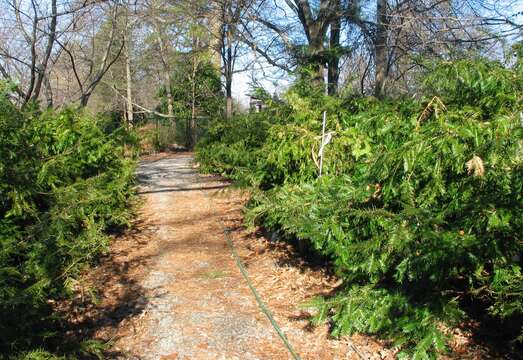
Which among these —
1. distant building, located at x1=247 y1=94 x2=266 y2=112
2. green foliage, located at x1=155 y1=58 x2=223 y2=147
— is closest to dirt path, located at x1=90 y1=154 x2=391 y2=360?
distant building, located at x1=247 y1=94 x2=266 y2=112

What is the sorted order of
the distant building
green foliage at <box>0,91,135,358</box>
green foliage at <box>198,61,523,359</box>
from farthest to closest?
the distant building, green foliage at <box>0,91,135,358</box>, green foliage at <box>198,61,523,359</box>

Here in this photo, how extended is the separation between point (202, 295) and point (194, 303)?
0.67ft

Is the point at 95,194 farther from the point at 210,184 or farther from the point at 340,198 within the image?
the point at 210,184

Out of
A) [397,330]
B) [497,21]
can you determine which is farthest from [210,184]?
[397,330]

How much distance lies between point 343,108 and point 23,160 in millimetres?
3525

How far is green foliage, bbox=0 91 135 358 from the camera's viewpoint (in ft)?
9.80

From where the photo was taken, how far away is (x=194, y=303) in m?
4.50

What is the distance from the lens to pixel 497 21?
316 inches

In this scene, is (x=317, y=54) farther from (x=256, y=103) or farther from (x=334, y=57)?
(x=256, y=103)

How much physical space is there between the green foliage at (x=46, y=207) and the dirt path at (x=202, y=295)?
506 millimetres

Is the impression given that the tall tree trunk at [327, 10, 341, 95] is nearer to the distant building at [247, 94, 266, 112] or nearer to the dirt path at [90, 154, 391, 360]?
the distant building at [247, 94, 266, 112]

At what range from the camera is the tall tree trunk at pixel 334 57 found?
8.84 meters

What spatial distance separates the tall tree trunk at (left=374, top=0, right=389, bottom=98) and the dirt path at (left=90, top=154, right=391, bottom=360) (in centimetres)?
467

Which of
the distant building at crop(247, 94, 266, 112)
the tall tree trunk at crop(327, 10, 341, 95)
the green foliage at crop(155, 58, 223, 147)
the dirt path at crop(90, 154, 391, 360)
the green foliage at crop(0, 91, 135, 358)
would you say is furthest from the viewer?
the green foliage at crop(155, 58, 223, 147)
